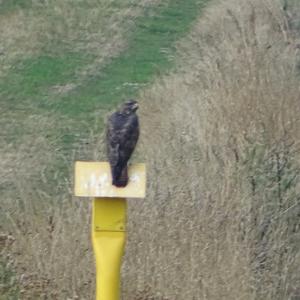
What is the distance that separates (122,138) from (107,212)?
47 cm

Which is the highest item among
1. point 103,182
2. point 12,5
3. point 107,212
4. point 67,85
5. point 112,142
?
point 12,5

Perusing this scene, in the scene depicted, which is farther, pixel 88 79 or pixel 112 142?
pixel 88 79

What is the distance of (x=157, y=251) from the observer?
6.90 metres

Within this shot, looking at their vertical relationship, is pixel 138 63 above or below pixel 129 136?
above

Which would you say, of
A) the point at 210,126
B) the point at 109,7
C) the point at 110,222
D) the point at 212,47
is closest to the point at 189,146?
the point at 210,126

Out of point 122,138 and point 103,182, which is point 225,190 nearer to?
point 122,138

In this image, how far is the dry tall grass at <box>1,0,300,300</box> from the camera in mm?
6871

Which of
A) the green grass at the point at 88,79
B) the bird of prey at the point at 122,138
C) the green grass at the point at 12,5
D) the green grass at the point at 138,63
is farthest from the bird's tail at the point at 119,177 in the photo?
the green grass at the point at 12,5

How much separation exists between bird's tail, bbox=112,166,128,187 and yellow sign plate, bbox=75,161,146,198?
18 millimetres

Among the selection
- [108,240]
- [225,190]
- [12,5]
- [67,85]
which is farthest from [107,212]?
[12,5]

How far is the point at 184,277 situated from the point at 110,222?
1.51 metres

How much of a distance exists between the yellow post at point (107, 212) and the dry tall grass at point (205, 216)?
1358 millimetres

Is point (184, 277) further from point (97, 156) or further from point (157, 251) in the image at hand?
point (97, 156)

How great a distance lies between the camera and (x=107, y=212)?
542 cm
